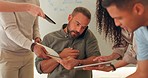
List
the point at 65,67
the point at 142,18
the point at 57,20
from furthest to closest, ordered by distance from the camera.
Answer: the point at 57,20
the point at 65,67
the point at 142,18

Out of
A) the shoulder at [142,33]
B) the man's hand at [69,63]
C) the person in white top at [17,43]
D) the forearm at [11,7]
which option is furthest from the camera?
the person in white top at [17,43]

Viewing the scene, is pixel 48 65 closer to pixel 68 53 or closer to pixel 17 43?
pixel 68 53

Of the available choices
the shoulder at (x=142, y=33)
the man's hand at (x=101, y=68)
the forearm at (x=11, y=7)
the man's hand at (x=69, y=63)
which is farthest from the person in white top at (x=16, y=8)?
the shoulder at (x=142, y=33)

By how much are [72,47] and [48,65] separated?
207 millimetres

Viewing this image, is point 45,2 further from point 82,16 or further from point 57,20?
point 82,16

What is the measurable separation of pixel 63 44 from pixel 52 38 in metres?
0.09

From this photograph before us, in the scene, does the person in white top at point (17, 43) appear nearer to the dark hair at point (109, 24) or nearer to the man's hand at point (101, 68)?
the man's hand at point (101, 68)

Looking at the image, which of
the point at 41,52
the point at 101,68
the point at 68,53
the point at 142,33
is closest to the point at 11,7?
the point at 41,52

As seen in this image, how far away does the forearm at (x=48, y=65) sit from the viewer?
170 cm

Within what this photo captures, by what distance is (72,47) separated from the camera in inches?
69.0

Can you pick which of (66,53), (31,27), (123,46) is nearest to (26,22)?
(31,27)

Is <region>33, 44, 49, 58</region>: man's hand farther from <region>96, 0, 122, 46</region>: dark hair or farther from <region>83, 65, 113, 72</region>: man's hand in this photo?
<region>96, 0, 122, 46</region>: dark hair

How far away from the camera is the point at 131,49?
5.68ft

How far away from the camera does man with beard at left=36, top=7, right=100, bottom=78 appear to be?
170cm
